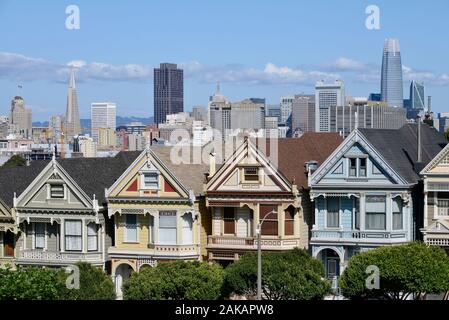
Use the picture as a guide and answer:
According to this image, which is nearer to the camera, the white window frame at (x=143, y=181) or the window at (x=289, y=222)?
the window at (x=289, y=222)

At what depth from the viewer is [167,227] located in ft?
129

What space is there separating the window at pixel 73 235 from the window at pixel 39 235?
1.09m

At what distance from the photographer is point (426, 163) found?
37469 millimetres

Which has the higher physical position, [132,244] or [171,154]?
[171,154]

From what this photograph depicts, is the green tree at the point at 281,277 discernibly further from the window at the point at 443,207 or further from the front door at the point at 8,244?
the front door at the point at 8,244

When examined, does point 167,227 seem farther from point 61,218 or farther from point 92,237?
point 61,218

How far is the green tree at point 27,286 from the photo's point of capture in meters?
29.1

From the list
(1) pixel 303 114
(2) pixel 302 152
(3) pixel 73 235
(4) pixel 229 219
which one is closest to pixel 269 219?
(4) pixel 229 219

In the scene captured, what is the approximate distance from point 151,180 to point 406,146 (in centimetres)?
844

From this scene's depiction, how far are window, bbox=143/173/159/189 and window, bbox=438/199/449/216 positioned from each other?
9.38 m

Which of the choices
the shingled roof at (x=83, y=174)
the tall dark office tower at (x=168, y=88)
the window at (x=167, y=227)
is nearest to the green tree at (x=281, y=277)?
the window at (x=167, y=227)
